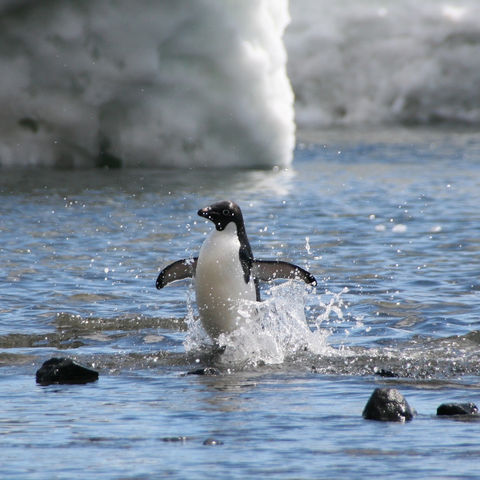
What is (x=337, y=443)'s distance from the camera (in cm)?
487

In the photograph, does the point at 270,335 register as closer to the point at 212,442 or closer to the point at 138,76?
the point at 212,442

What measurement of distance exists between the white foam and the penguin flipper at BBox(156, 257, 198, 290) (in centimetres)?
1168

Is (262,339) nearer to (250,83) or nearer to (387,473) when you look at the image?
(387,473)

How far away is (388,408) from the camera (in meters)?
5.25

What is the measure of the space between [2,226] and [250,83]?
7213mm

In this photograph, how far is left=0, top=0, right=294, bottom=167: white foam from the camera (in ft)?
63.0

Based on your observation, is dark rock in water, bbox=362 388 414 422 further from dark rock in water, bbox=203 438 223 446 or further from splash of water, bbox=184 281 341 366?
splash of water, bbox=184 281 341 366

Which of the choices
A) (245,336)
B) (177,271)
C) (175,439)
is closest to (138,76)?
(177,271)

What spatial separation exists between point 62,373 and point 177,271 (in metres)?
1.84

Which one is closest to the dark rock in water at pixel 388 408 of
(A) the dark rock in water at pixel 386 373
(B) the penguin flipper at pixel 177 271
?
(A) the dark rock in water at pixel 386 373

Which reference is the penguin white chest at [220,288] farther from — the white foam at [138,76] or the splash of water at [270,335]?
the white foam at [138,76]

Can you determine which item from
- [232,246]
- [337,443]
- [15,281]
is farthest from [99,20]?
[337,443]

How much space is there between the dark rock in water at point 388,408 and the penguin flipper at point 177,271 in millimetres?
2818

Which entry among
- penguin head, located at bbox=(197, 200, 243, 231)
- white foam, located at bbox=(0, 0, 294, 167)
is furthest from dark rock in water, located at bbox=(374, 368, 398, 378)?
white foam, located at bbox=(0, 0, 294, 167)
